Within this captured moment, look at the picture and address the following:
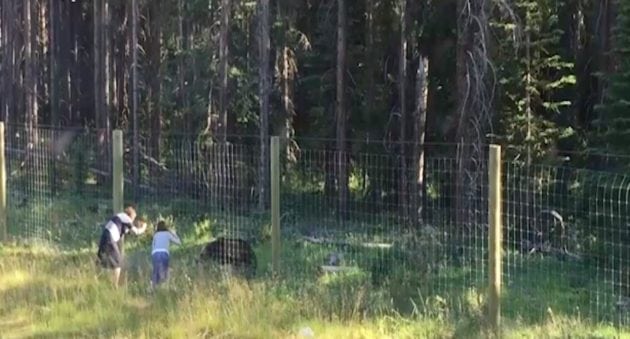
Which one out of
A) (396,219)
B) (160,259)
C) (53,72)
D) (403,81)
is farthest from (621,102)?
(53,72)

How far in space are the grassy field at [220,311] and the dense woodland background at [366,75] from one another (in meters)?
6.23

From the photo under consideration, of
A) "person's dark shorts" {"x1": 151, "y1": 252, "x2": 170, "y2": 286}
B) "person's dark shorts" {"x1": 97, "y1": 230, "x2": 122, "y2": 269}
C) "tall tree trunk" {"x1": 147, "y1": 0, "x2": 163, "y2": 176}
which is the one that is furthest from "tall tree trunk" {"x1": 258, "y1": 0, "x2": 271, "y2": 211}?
"person's dark shorts" {"x1": 151, "y1": 252, "x2": 170, "y2": 286}

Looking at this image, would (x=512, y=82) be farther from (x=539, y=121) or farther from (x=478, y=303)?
(x=478, y=303)

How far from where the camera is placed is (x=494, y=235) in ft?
26.8

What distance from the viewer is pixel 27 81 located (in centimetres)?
3027

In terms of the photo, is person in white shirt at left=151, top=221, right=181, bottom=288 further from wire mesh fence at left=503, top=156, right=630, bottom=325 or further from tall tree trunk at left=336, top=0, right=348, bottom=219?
tall tree trunk at left=336, top=0, right=348, bottom=219

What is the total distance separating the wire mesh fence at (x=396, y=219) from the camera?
1170 centimetres

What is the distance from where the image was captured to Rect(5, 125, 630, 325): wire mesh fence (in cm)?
1170

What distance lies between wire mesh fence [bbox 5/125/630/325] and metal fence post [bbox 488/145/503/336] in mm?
896

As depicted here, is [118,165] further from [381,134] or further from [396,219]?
[381,134]

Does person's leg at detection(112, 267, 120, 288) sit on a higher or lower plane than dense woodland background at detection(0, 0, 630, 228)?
lower

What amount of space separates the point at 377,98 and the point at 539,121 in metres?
7.87

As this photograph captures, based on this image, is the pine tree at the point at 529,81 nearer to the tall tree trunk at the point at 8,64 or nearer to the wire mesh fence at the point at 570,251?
the wire mesh fence at the point at 570,251

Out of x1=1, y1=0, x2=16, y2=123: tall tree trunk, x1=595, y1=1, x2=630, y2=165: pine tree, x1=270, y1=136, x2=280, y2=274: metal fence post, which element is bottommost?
x1=270, y1=136, x2=280, y2=274: metal fence post
